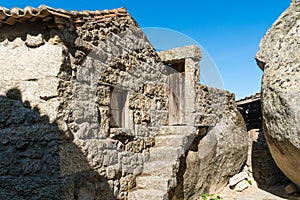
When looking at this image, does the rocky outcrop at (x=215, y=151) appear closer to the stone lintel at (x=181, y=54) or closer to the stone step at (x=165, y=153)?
the stone step at (x=165, y=153)

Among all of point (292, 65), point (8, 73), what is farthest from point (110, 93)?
point (292, 65)

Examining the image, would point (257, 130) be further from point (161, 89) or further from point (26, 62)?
point (26, 62)

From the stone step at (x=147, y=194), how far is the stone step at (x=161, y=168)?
356mm

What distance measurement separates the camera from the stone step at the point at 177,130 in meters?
5.59

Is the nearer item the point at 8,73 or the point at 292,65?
the point at 8,73

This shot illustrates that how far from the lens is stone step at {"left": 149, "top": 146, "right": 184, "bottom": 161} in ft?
16.0

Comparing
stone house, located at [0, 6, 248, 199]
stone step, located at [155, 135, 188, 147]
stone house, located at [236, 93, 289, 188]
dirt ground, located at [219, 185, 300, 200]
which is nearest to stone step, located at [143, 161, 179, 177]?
stone house, located at [0, 6, 248, 199]

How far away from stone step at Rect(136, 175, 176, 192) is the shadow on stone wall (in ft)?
4.52

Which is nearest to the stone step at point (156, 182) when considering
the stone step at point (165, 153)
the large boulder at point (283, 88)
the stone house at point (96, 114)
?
the stone house at point (96, 114)

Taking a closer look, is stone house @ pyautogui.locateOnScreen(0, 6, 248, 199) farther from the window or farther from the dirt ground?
the dirt ground

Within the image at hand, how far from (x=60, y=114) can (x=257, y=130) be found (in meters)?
6.26

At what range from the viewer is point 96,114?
397cm

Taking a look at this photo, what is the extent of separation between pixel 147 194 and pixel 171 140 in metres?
1.33

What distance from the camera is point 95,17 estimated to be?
4242mm
